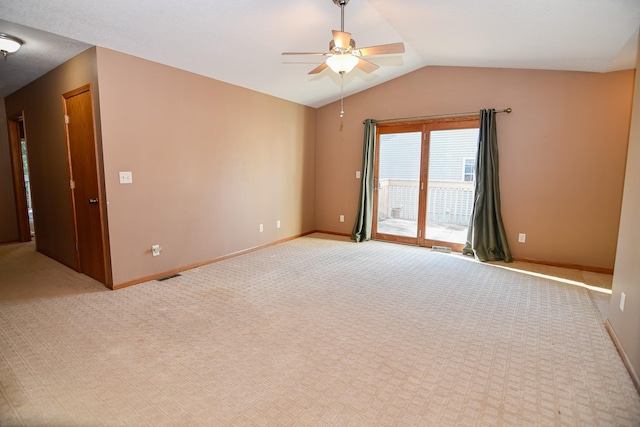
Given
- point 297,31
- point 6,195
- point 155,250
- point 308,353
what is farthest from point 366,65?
point 6,195

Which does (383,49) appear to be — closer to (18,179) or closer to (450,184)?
(450,184)

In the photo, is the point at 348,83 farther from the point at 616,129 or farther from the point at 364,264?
the point at 616,129

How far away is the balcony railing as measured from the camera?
504cm

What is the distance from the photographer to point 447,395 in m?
1.89

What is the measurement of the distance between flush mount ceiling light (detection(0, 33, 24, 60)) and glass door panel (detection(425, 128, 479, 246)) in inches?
201

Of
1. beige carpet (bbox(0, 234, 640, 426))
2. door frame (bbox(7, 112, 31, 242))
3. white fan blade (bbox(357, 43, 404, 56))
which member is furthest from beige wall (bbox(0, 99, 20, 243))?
white fan blade (bbox(357, 43, 404, 56))

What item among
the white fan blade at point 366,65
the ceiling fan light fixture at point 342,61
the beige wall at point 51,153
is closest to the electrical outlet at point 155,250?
the beige wall at point 51,153

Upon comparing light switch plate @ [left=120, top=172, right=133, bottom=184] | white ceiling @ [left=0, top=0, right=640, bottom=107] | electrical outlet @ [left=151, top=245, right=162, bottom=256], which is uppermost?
white ceiling @ [left=0, top=0, right=640, bottom=107]

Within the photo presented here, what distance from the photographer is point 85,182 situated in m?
3.58

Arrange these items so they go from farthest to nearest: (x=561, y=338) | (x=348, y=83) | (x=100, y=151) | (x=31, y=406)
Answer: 1. (x=348, y=83)
2. (x=100, y=151)
3. (x=561, y=338)
4. (x=31, y=406)

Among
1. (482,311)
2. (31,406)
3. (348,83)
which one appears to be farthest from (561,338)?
(348,83)

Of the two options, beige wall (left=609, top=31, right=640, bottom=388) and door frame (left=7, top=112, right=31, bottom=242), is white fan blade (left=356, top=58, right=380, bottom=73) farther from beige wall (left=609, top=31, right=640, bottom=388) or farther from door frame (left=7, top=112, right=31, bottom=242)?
door frame (left=7, top=112, right=31, bottom=242)

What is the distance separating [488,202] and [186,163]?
4.15 metres

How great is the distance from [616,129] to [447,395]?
4.05 metres
